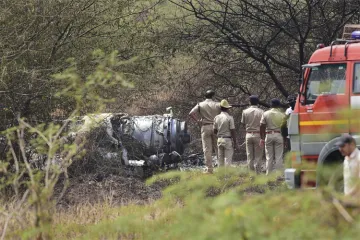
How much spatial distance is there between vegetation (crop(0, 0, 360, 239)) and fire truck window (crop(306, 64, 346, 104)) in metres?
1.50

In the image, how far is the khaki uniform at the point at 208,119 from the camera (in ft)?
49.6

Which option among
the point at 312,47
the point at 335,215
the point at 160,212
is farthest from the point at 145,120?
the point at 335,215

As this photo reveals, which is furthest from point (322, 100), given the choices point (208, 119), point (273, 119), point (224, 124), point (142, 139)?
point (142, 139)

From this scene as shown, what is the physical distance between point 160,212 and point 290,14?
33.7ft

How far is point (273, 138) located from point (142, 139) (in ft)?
8.65

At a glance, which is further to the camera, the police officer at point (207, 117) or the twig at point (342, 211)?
the police officer at point (207, 117)

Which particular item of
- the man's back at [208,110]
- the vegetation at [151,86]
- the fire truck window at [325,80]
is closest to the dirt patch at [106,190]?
the vegetation at [151,86]

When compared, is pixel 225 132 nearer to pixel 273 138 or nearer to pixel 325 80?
pixel 273 138

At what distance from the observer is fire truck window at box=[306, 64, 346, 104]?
1085cm

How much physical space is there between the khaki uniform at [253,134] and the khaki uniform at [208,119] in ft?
2.03

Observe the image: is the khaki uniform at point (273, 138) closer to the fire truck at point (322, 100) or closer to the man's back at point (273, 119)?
the man's back at point (273, 119)

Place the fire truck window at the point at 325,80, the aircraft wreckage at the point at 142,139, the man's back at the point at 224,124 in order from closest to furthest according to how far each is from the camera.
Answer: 1. the fire truck window at the point at 325,80
2. the aircraft wreckage at the point at 142,139
3. the man's back at the point at 224,124

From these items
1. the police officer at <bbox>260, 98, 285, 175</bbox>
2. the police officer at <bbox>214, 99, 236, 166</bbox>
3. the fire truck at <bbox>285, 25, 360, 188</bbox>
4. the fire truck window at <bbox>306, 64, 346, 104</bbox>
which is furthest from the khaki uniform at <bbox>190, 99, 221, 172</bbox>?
the fire truck window at <bbox>306, 64, 346, 104</bbox>

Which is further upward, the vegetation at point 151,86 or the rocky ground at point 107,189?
the vegetation at point 151,86
